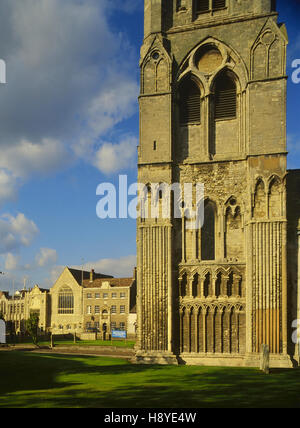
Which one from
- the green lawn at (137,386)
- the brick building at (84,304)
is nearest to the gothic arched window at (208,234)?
the green lawn at (137,386)

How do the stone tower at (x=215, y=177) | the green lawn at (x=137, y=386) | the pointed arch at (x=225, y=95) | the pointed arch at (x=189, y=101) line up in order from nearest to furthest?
the green lawn at (x=137, y=386), the stone tower at (x=215, y=177), the pointed arch at (x=225, y=95), the pointed arch at (x=189, y=101)

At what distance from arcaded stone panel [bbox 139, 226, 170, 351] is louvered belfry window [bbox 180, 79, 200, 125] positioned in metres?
7.37

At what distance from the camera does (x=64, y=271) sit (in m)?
80.2

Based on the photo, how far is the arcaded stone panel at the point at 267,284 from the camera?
81.8ft

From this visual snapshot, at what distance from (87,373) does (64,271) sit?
59962mm

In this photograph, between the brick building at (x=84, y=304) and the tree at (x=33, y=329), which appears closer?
the tree at (x=33, y=329)

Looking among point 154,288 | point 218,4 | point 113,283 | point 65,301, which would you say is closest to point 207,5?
point 218,4

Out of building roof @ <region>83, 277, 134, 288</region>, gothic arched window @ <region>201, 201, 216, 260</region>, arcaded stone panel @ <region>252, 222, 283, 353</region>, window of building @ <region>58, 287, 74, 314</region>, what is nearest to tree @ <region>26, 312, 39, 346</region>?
gothic arched window @ <region>201, 201, 216, 260</region>

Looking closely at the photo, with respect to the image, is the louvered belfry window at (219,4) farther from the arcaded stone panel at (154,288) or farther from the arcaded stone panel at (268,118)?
the arcaded stone panel at (154,288)

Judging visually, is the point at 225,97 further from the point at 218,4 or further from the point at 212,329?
the point at 212,329

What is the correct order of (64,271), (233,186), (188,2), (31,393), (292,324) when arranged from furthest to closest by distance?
(64,271) → (188,2) → (233,186) → (292,324) → (31,393)

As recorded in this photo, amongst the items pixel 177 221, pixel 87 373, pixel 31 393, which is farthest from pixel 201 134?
pixel 31 393

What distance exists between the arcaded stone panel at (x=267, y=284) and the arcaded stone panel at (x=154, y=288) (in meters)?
5.18
